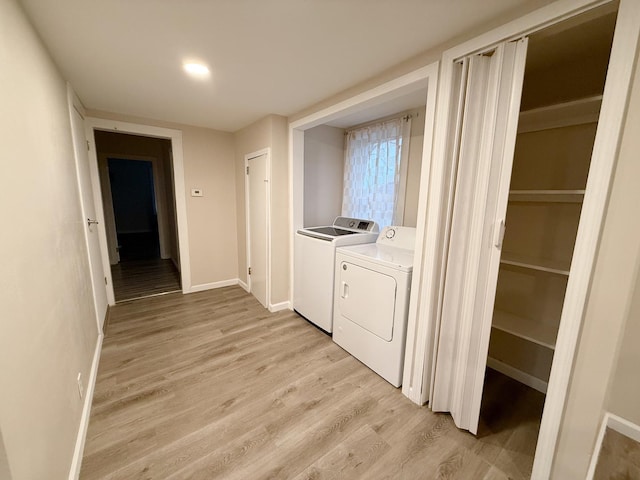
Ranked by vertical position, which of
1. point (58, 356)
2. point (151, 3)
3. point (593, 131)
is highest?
point (151, 3)

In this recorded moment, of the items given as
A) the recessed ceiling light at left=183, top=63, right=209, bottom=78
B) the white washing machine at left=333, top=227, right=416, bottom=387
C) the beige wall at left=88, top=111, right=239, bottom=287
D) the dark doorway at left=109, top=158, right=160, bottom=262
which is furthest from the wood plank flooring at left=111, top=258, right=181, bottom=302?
the recessed ceiling light at left=183, top=63, right=209, bottom=78

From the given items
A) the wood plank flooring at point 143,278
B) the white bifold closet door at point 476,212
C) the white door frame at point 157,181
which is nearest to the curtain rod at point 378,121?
the white bifold closet door at point 476,212

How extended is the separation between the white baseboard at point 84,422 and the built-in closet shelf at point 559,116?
10.2 feet

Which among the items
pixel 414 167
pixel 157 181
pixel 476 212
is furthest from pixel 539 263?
pixel 157 181

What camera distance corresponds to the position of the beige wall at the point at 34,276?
0.85m

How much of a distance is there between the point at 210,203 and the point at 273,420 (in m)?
2.87

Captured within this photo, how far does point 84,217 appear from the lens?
2.25 m

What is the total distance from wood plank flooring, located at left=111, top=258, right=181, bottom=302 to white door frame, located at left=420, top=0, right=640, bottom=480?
13.0ft

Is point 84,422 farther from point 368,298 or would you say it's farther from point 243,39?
point 243,39

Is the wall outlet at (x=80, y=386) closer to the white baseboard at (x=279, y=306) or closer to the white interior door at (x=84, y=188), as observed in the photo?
the white interior door at (x=84, y=188)

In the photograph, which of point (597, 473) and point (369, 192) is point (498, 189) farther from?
point (369, 192)

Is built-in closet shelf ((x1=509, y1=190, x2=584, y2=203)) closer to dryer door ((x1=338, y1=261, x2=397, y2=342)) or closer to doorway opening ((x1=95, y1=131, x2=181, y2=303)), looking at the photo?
dryer door ((x1=338, y1=261, x2=397, y2=342))

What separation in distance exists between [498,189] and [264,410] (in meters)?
1.93

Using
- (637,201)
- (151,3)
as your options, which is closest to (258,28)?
(151,3)
